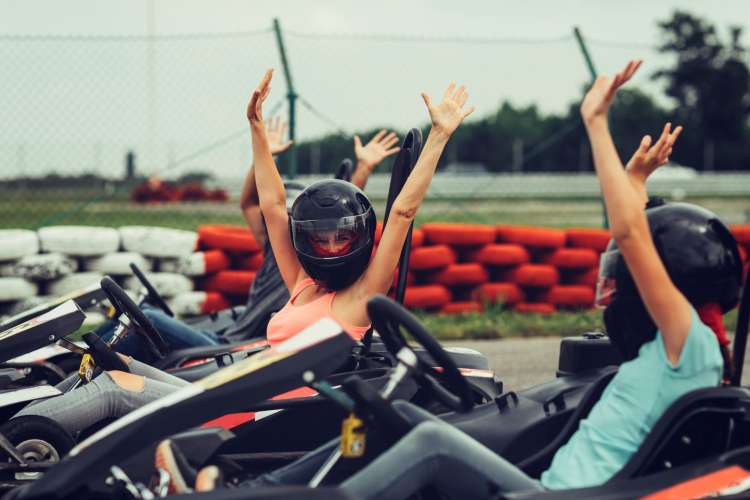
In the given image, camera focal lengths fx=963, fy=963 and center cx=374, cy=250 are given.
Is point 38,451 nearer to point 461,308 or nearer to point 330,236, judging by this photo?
point 330,236

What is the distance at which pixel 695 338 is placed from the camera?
94.6 inches

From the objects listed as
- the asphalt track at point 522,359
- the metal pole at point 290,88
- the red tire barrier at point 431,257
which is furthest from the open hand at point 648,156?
the metal pole at point 290,88

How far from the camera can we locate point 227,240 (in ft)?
23.8

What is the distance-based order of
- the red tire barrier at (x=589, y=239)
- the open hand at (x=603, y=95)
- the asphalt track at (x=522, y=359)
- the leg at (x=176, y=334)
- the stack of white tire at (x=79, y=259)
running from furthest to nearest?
the red tire barrier at (x=589, y=239) < the stack of white tire at (x=79, y=259) < the asphalt track at (x=522, y=359) < the leg at (x=176, y=334) < the open hand at (x=603, y=95)

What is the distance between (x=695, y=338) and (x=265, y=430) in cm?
172

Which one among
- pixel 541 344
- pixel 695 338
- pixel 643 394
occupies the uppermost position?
pixel 695 338

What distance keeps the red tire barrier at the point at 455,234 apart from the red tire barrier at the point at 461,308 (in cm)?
49

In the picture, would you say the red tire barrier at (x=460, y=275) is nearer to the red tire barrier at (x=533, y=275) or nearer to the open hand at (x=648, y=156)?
the red tire barrier at (x=533, y=275)

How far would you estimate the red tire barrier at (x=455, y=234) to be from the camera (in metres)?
7.54

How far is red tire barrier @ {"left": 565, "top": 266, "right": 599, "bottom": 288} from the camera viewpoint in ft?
25.9

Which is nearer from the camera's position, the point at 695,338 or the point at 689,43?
the point at 695,338

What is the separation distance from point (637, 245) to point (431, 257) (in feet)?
16.6

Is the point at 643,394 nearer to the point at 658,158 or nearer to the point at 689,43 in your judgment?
the point at 658,158

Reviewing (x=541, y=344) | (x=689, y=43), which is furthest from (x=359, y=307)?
(x=689, y=43)
